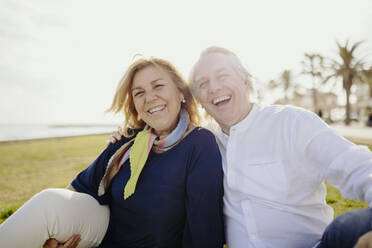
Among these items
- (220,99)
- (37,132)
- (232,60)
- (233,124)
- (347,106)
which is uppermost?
(232,60)

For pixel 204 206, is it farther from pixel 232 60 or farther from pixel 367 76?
pixel 367 76

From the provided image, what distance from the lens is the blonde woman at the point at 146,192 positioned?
2.02 meters

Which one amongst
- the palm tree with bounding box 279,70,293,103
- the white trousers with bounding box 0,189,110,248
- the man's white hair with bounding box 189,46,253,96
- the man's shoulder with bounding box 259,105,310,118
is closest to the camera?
the white trousers with bounding box 0,189,110,248

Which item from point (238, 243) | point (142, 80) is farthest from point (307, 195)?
point (142, 80)

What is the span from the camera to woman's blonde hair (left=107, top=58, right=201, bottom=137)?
8.57 feet

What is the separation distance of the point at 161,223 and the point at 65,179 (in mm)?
5491

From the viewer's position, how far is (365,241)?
3.86 feet

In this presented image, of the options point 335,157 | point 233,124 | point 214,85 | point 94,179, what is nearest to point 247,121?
point 233,124

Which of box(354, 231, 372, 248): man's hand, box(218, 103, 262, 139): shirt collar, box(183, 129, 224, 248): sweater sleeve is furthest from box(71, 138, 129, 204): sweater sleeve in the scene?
box(354, 231, 372, 248): man's hand

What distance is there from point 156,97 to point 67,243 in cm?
159

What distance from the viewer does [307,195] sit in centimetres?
186

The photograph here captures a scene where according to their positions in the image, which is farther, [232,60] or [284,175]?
[232,60]

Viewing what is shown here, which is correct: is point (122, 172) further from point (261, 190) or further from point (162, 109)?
point (261, 190)

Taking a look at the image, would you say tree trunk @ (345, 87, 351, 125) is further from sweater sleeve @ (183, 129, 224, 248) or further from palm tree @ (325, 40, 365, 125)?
sweater sleeve @ (183, 129, 224, 248)
